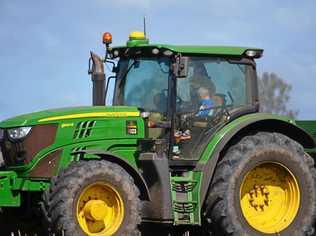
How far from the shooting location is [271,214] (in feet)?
30.6

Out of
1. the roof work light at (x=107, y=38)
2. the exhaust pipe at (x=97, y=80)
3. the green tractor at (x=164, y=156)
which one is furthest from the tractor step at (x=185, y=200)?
the roof work light at (x=107, y=38)

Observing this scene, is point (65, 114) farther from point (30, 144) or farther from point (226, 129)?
point (226, 129)

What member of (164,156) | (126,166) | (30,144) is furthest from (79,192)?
(164,156)

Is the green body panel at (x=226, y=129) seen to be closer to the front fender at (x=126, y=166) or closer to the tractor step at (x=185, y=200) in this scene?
the tractor step at (x=185, y=200)

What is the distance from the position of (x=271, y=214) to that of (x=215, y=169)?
3.15 ft

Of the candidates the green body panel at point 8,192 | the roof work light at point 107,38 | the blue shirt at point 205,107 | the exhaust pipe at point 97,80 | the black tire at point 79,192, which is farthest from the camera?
the roof work light at point 107,38

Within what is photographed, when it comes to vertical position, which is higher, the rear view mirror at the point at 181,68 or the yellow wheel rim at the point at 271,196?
the rear view mirror at the point at 181,68

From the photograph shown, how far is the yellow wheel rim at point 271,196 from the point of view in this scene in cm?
923

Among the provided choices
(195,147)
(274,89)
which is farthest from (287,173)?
(274,89)

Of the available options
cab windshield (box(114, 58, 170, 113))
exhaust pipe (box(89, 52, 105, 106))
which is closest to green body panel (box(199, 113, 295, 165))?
cab windshield (box(114, 58, 170, 113))

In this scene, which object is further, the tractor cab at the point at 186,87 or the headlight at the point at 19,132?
the tractor cab at the point at 186,87

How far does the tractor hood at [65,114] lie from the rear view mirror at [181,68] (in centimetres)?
72

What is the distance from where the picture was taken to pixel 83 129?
8.77 meters

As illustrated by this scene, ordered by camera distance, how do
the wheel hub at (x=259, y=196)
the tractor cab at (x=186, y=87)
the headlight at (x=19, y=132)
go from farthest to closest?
the wheel hub at (x=259, y=196), the tractor cab at (x=186, y=87), the headlight at (x=19, y=132)
